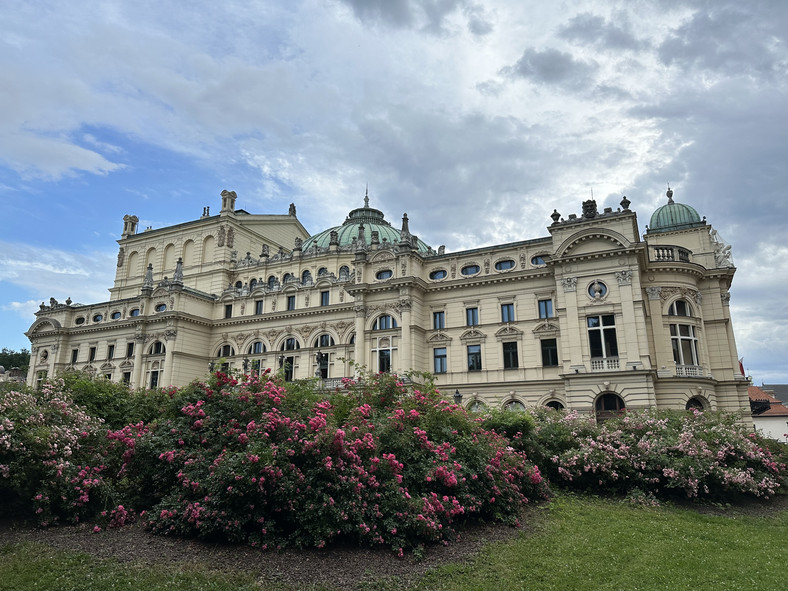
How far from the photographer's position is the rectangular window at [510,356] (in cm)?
4244

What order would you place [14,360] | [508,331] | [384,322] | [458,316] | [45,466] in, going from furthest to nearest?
[14,360] < [384,322] < [458,316] < [508,331] < [45,466]

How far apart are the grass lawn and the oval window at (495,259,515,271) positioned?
92.7 feet

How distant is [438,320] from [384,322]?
449 cm

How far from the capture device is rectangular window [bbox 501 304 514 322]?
43.4 metres

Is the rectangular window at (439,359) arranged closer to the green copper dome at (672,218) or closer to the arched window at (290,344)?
the arched window at (290,344)

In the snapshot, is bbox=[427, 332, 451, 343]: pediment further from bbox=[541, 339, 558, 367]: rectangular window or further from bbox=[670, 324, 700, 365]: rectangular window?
bbox=[670, 324, 700, 365]: rectangular window

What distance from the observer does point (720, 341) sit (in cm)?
4181

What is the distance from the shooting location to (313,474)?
13.9 m

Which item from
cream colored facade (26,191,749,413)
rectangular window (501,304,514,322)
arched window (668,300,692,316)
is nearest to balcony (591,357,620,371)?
cream colored facade (26,191,749,413)

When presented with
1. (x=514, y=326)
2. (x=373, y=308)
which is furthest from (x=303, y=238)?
(x=514, y=326)

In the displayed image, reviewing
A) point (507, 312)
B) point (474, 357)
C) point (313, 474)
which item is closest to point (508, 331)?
point (507, 312)

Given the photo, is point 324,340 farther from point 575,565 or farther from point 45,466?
point 575,565

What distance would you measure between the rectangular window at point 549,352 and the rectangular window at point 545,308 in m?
1.90

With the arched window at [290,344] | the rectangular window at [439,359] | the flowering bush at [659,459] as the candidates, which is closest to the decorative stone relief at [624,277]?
the rectangular window at [439,359]
